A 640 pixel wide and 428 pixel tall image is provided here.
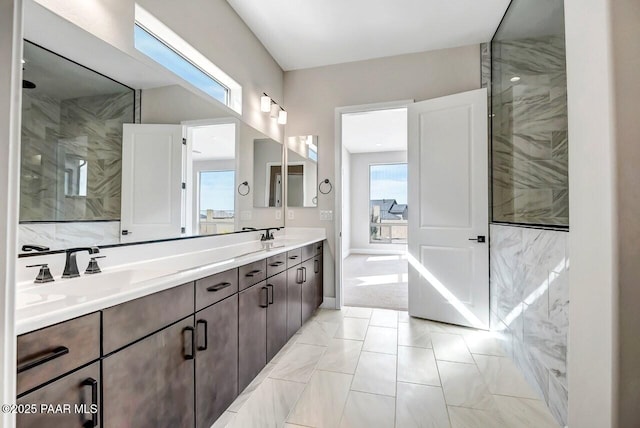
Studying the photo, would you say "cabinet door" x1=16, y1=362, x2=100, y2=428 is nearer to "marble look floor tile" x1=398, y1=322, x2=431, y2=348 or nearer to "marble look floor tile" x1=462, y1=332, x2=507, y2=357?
"marble look floor tile" x1=398, y1=322, x2=431, y2=348

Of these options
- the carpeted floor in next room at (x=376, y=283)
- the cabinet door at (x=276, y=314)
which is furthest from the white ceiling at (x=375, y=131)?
the cabinet door at (x=276, y=314)

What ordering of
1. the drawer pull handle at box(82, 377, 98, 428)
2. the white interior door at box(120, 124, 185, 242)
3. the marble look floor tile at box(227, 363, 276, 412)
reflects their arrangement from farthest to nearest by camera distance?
1. the marble look floor tile at box(227, 363, 276, 412)
2. the white interior door at box(120, 124, 185, 242)
3. the drawer pull handle at box(82, 377, 98, 428)

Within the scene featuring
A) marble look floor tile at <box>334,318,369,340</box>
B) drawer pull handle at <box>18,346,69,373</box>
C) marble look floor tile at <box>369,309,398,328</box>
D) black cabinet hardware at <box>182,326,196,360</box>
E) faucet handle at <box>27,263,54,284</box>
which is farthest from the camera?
marble look floor tile at <box>369,309,398,328</box>

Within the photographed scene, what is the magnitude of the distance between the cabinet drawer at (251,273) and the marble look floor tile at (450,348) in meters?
1.50

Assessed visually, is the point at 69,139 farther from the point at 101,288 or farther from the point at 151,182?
the point at 101,288

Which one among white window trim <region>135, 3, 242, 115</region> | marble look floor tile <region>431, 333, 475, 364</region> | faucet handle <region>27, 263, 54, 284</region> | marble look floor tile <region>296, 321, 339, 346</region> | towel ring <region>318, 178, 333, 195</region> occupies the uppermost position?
white window trim <region>135, 3, 242, 115</region>

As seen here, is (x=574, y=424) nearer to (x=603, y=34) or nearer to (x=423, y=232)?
(x=603, y=34)

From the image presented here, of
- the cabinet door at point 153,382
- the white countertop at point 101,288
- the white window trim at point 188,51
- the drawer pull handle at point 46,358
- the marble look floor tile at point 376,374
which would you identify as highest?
the white window trim at point 188,51

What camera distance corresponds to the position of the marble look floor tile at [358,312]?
3.18m

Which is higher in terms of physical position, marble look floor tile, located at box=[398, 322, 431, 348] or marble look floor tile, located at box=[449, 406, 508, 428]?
marble look floor tile, located at box=[398, 322, 431, 348]

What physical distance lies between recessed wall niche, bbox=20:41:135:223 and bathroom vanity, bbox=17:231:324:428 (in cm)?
33

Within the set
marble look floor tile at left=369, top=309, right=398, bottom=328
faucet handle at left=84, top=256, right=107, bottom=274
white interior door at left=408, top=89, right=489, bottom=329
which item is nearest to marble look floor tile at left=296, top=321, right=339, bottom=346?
marble look floor tile at left=369, top=309, right=398, bottom=328

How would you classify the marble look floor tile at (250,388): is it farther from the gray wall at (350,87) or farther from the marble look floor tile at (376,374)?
the gray wall at (350,87)

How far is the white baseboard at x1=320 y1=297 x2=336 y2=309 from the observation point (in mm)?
3439
